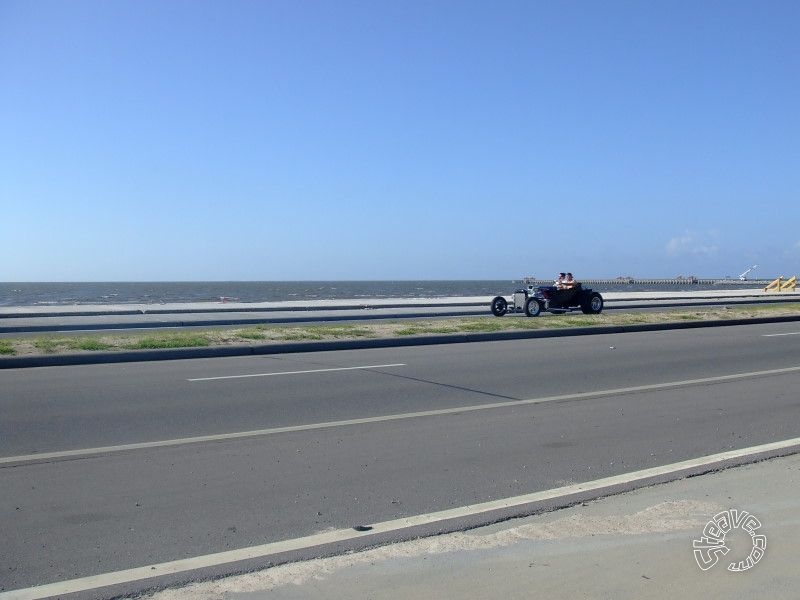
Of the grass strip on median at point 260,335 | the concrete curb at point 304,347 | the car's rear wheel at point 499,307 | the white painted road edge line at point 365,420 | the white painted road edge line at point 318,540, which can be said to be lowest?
the white painted road edge line at point 318,540

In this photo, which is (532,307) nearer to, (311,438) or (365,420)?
(365,420)

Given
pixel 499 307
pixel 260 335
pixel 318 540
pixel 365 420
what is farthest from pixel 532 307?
pixel 318 540

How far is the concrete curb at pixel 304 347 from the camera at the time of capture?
1438cm

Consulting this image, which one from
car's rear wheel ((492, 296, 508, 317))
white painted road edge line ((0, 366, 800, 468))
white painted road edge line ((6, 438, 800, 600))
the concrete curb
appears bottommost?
white painted road edge line ((6, 438, 800, 600))

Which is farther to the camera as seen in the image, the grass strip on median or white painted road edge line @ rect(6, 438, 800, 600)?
the grass strip on median

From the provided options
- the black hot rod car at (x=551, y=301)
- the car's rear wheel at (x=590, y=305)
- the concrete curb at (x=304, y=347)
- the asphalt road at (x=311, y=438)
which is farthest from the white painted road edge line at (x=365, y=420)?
the car's rear wheel at (x=590, y=305)

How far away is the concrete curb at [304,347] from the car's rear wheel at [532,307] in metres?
7.24

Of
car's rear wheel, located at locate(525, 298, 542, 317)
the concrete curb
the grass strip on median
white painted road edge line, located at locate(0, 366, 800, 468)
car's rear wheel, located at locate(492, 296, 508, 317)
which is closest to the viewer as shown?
white painted road edge line, located at locate(0, 366, 800, 468)

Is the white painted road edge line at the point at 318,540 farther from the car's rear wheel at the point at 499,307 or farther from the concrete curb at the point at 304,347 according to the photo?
the car's rear wheel at the point at 499,307

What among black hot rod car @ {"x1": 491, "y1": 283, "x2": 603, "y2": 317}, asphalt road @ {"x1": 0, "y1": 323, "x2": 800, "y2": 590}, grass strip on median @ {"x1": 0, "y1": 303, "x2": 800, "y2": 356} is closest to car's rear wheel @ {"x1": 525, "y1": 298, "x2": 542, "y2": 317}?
black hot rod car @ {"x1": 491, "y1": 283, "x2": 603, "y2": 317}

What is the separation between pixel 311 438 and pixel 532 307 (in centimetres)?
2207

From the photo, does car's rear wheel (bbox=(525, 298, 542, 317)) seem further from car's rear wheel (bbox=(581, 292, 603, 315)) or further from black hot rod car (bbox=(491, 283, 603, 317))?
car's rear wheel (bbox=(581, 292, 603, 315))

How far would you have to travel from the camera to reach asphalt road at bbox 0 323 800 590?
5.99 meters

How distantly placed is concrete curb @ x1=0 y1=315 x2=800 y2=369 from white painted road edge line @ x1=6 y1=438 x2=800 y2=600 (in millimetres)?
10041
